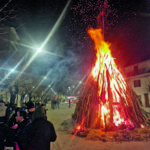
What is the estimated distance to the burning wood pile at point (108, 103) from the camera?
7.62m

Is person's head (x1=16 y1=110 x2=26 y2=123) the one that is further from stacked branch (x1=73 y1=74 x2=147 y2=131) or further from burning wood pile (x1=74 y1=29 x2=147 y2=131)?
stacked branch (x1=73 y1=74 x2=147 y2=131)

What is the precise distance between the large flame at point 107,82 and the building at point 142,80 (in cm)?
1432

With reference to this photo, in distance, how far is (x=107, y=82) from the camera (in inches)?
340

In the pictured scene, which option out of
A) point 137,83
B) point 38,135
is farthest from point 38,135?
point 137,83

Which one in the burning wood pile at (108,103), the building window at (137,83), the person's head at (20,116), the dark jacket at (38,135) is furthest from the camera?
the building window at (137,83)

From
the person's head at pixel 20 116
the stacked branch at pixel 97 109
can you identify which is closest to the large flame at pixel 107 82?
the stacked branch at pixel 97 109

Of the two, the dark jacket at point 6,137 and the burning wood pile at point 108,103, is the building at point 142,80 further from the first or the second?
the dark jacket at point 6,137

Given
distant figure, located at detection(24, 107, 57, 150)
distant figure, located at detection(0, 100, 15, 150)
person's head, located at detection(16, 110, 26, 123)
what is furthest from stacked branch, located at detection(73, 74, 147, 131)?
distant figure, located at detection(0, 100, 15, 150)

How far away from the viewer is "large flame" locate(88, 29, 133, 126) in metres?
7.83

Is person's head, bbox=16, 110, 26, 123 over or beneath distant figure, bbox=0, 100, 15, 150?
over

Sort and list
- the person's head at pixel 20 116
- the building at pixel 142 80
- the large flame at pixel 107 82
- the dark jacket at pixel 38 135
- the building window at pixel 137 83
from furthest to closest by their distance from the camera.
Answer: the building window at pixel 137 83
the building at pixel 142 80
the large flame at pixel 107 82
the person's head at pixel 20 116
the dark jacket at pixel 38 135

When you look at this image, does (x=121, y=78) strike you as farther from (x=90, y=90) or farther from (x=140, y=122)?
(x=140, y=122)

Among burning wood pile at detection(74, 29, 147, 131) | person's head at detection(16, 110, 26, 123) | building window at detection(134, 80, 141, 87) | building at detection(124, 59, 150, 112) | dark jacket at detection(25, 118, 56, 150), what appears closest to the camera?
dark jacket at detection(25, 118, 56, 150)

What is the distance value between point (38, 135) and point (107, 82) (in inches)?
269
